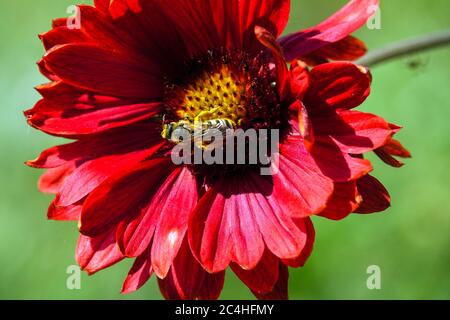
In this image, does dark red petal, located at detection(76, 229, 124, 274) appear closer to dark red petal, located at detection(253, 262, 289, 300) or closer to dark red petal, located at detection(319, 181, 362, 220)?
dark red petal, located at detection(253, 262, 289, 300)

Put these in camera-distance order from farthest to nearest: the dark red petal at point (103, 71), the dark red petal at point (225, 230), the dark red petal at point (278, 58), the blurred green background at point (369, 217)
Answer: the blurred green background at point (369, 217) < the dark red petal at point (103, 71) < the dark red petal at point (225, 230) < the dark red petal at point (278, 58)

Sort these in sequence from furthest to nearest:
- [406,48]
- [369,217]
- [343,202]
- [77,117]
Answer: [369,217]
[406,48]
[77,117]
[343,202]

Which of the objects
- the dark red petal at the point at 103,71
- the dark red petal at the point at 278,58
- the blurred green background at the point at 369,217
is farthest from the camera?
the blurred green background at the point at 369,217

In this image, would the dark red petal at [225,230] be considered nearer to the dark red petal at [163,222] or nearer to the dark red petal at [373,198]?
the dark red petal at [163,222]

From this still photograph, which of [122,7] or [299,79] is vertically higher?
[122,7]

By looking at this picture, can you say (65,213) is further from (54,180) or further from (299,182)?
(299,182)

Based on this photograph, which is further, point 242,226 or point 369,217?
point 369,217

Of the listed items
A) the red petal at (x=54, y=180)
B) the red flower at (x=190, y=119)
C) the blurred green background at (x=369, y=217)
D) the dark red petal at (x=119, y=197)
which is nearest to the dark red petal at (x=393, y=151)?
the red flower at (x=190, y=119)

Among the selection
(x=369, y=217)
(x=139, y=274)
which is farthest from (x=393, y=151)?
(x=369, y=217)
